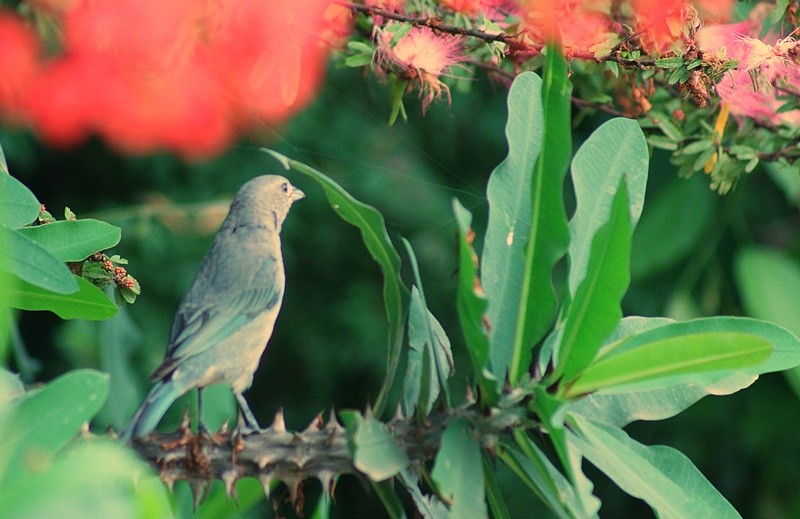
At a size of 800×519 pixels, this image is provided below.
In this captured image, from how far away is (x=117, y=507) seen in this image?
0.36m

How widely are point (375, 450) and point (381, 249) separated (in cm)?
14

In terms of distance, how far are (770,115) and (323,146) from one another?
1004 millimetres

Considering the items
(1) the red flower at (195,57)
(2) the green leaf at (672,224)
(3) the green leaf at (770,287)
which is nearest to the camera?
(1) the red flower at (195,57)

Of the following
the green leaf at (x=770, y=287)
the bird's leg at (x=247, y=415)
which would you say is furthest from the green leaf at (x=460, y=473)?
the green leaf at (x=770, y=287)

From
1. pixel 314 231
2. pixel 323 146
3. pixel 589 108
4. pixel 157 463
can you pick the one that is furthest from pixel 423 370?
pixel 314 231

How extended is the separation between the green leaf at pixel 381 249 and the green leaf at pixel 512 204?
0.06m

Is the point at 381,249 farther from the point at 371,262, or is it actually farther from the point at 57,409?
the point at 371,262

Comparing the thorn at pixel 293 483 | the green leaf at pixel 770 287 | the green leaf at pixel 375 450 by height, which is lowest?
the green leaf at pixel 770 287

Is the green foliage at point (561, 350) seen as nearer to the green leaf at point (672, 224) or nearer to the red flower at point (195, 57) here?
the red flower at point (195, 57)

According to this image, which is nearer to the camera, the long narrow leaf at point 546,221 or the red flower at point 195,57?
the long narrow leaf at point 546,221

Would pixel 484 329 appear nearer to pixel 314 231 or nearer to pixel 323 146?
pixel 323 146

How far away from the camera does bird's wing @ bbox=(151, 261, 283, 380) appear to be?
1.94 feet

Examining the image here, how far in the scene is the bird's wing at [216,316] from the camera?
59 cm

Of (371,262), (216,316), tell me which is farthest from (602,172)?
(371,262)
